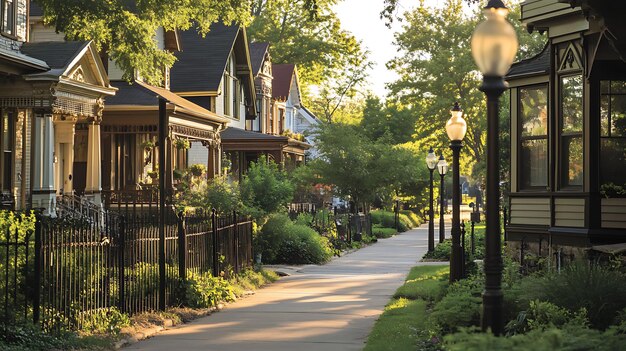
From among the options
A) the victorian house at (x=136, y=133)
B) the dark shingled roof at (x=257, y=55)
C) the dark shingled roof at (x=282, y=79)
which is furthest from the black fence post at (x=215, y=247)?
the dark shingled roof at (x=282, y=79)

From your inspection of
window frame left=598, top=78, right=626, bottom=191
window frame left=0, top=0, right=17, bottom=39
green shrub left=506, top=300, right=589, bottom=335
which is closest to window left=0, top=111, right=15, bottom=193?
window frame left=0, top=0, right=17, bottom=39

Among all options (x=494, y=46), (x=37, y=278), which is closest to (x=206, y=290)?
(x=37, y=278)

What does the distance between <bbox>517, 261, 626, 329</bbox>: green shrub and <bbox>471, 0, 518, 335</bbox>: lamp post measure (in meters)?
3.01

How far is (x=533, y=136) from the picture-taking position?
20906 millimetres

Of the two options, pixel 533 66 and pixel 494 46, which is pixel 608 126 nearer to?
pixel 533 66

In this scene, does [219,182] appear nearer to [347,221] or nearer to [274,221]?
[274,221]

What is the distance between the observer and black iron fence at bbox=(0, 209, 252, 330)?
12.6 m

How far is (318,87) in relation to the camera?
307 ft

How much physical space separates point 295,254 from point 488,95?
68.1ft

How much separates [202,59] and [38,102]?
21.6 meters

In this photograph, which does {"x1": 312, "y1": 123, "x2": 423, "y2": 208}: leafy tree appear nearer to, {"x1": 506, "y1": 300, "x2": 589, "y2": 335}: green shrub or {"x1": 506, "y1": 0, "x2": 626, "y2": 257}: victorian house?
{"x1": 506, "y1": 0, "x2": 626, "y2": 257}: victorian house

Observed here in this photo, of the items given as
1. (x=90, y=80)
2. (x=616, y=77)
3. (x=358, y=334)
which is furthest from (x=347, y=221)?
(x=358, y=334)

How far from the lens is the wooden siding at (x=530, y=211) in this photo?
65.2 ft

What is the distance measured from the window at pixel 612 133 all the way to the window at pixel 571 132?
0.58 metres
